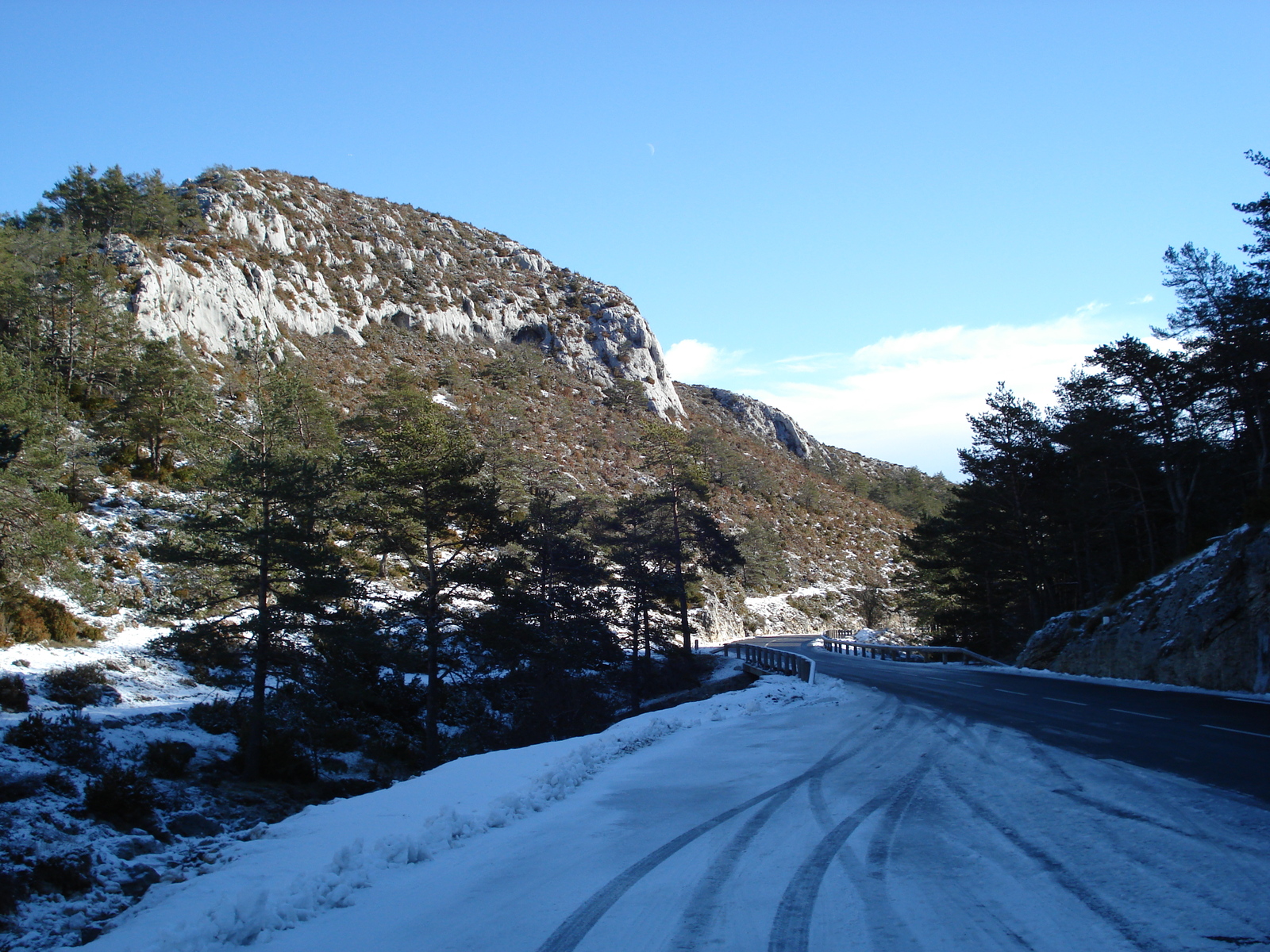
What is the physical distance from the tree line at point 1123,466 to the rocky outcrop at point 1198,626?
11.2ft

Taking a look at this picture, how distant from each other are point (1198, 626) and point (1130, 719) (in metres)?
6.35

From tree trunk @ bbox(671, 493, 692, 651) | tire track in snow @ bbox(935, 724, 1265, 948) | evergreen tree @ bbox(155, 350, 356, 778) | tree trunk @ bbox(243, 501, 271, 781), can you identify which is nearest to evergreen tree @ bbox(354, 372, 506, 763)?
evergreen tree @ bbox(155, 350, 356, 778)

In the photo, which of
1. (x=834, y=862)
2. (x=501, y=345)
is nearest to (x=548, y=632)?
(x=834, y=862)

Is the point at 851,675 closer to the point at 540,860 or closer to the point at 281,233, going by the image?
the point at 540,860

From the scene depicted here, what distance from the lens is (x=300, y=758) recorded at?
1775 centimetres

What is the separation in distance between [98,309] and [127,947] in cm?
4534

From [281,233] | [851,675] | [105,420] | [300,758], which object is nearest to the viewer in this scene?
[300,758]

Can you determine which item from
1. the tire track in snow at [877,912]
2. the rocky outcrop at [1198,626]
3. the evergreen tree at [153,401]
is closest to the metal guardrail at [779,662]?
the rocky outcrop at [1198,626]

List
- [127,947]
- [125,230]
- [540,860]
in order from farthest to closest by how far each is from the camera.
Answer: [125,230], [540,860], [127,947]

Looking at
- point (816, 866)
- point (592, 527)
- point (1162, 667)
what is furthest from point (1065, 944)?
point (592, 527)

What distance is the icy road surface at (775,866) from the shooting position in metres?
3.95

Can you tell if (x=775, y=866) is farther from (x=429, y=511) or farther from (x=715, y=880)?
(x=429, y=511)

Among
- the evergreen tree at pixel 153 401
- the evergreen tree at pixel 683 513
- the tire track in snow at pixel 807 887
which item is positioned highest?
the evergreen tree at pixel 153 401

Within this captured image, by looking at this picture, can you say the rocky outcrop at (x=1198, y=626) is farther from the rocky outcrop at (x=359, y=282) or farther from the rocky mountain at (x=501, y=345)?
the rocky outcrop at (x=359, y=282)
